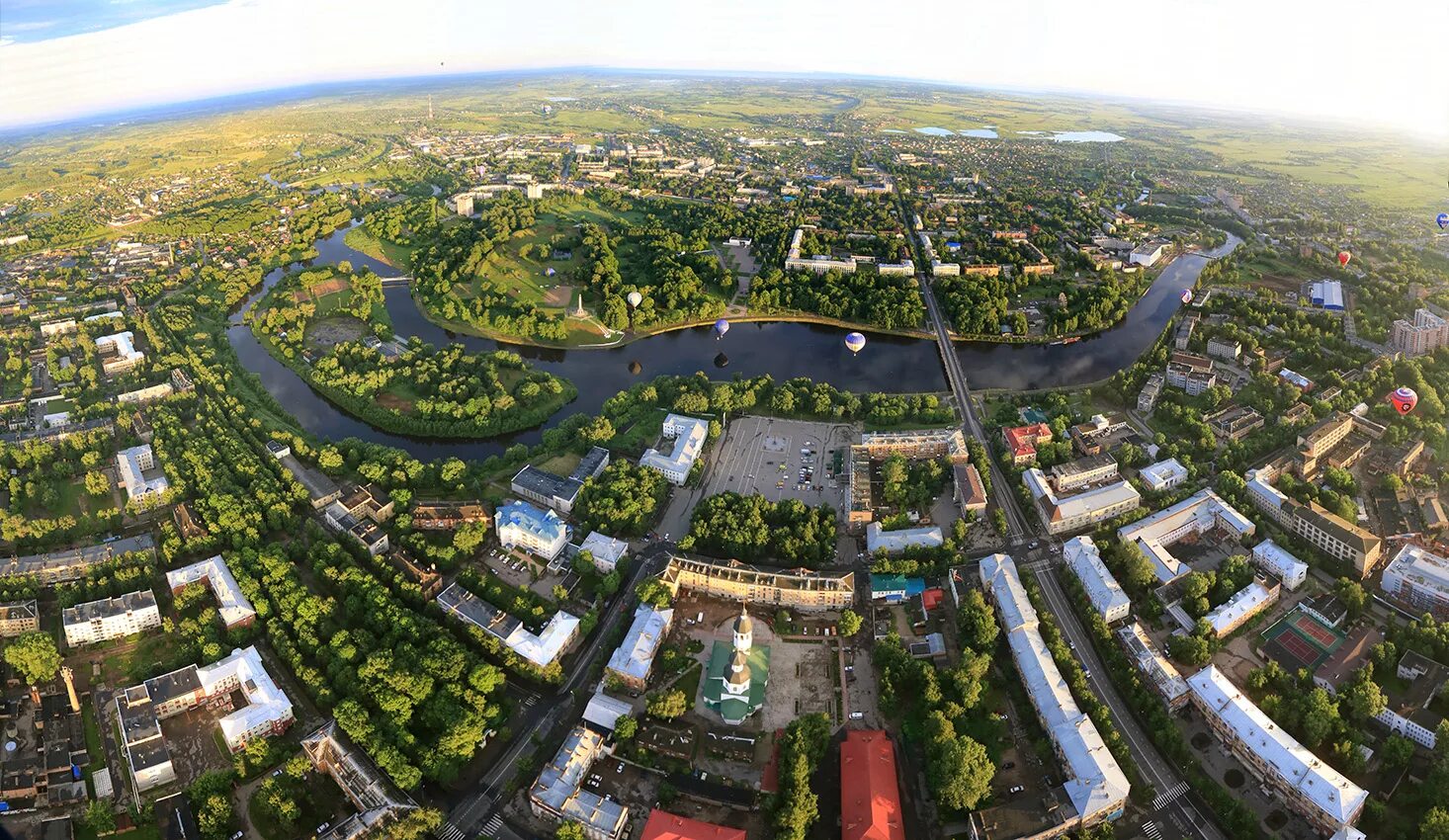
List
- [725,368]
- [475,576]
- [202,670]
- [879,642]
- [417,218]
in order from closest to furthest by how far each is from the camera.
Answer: [202,670] < [879,642] < [475,576] < [725,368] < [417,218]

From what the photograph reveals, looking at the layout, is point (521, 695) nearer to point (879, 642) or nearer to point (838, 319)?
point (879, 642)

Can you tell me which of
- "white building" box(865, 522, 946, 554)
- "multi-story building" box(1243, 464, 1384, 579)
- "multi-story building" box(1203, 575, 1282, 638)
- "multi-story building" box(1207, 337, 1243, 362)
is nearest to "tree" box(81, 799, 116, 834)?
"white building" box(865, 522, 946, 554)

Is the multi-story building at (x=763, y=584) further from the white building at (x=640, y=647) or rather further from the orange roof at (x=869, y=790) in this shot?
the orange roof at (x=869, y=790)

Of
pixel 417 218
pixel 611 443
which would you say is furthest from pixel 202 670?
pixel 417 218

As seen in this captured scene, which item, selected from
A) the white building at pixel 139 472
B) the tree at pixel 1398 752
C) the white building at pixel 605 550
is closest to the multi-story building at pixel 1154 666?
the tree at pixel 1398 752

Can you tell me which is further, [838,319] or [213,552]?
[838,319]

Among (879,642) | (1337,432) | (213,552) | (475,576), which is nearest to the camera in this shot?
(879,642)
